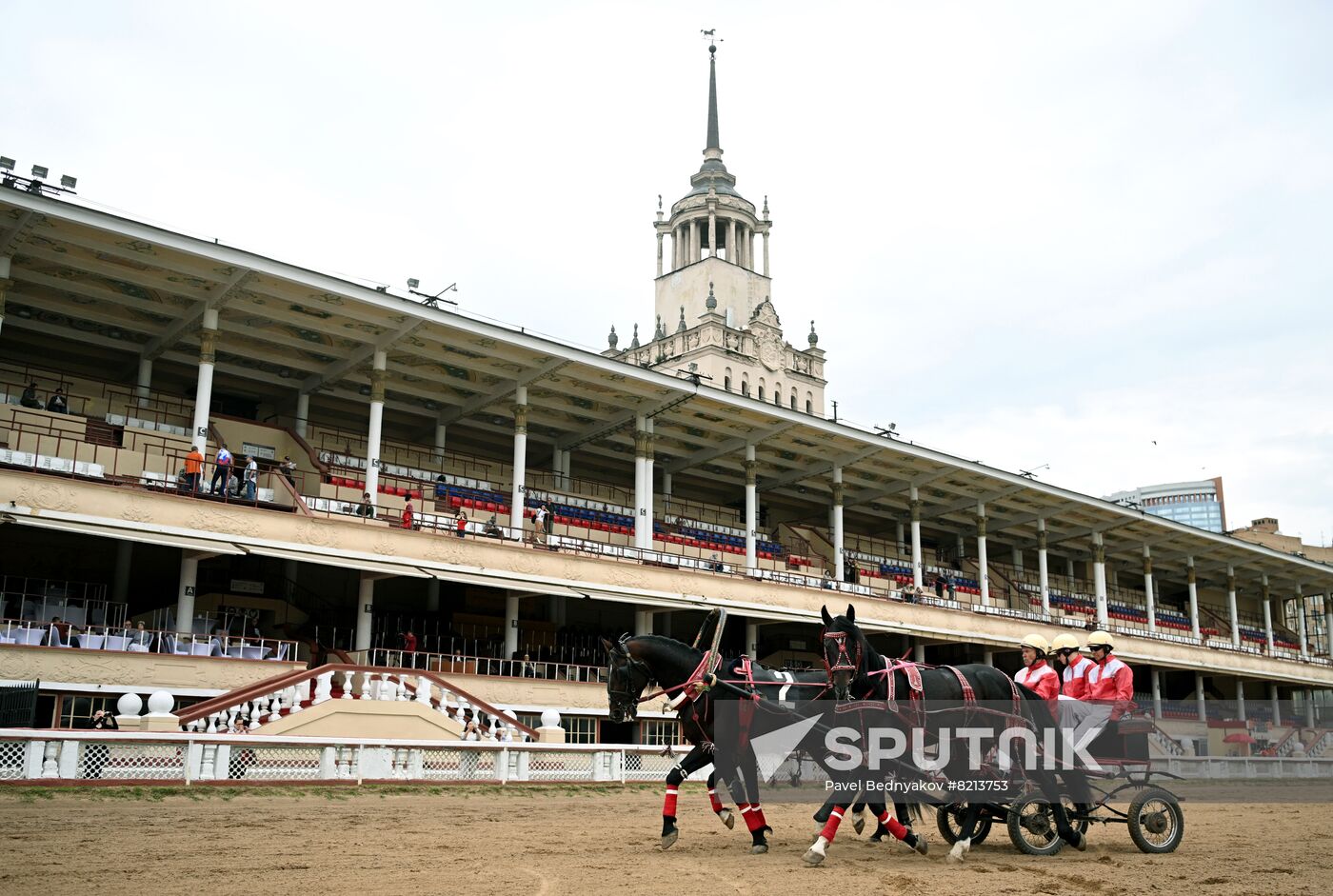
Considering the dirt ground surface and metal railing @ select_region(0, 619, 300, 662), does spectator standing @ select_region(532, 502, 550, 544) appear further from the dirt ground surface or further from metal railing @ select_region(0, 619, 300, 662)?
the dirt ground surface

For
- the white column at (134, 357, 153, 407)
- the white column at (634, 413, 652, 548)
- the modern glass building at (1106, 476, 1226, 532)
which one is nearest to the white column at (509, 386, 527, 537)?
the white column at (634, 413, 652, 548)

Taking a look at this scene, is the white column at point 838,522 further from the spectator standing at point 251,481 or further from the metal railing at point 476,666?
the spectator standing at point 251,481

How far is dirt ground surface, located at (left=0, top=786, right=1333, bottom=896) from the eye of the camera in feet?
27.7

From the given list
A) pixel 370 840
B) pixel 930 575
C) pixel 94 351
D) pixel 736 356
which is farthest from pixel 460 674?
pixel 736 356

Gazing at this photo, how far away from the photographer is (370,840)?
10828 mm

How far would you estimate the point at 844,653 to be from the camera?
10180mm

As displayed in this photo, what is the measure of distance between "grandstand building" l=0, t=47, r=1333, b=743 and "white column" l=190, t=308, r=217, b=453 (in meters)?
0.09

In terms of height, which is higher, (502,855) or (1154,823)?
(1154,823)

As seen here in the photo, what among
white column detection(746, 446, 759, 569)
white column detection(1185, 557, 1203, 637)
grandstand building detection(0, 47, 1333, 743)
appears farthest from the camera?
white column detection(1185, 557, 1203, 637)

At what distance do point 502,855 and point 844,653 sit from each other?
11.4 feet

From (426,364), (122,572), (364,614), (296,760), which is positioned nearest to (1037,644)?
(296,760)

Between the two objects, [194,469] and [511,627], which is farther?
[511,627]

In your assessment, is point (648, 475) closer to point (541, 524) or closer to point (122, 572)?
point (541, 524)

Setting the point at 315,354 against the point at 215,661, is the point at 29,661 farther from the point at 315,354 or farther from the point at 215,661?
the point at 315,354
